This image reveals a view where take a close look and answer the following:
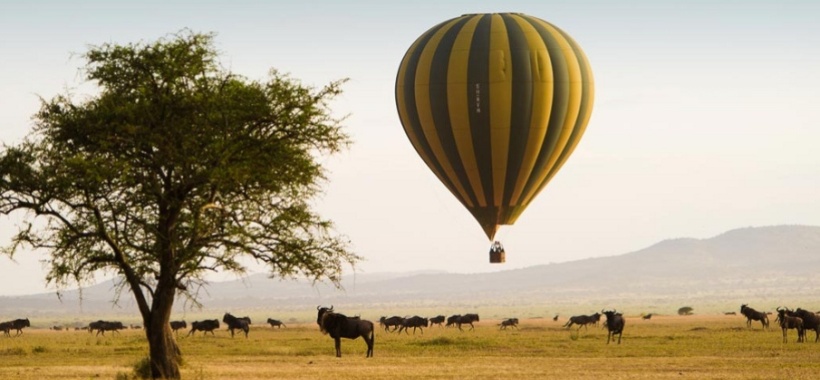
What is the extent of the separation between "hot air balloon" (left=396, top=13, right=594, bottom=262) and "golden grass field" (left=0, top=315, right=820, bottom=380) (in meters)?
8.55

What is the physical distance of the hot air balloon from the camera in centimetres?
6188

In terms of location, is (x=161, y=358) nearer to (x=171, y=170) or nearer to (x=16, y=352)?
(x=171, y=170)

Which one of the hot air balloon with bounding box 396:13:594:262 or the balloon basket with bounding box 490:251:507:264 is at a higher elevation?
the hot air balloon with bounding box 396:13:594:262

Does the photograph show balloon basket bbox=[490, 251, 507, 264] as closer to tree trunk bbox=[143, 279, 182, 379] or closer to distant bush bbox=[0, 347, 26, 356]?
distant bush bbox=[0, 347, 26, 356]

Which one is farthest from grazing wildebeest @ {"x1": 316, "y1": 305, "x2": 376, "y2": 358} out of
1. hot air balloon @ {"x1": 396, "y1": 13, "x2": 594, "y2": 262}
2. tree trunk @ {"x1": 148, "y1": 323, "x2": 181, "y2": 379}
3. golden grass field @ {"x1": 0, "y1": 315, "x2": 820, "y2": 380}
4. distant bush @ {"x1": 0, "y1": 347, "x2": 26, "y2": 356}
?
distant bush @ {"x1": 0, "y1": 347, "x2": 26, "y2": 356}

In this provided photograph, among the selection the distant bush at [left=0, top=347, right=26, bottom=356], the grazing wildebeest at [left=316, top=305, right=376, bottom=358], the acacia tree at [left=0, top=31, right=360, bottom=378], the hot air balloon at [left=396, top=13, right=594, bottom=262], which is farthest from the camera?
the hot air balloon at [left=396, top=13, right=594, bottom=262]

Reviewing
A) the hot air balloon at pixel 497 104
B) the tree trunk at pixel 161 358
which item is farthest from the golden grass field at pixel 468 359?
the hot air balloon at pixel 497 104

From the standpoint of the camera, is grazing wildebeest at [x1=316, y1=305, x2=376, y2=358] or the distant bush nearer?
grazing wildebeest at [x1=316, y1=305, x2=376, y2=358]

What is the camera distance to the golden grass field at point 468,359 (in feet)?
131

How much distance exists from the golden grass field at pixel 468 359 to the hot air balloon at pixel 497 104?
28.1ft

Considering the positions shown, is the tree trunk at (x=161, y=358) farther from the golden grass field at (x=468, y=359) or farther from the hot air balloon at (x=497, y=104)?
the hot air balloon at (x=497, y=104)

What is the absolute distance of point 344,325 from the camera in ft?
172

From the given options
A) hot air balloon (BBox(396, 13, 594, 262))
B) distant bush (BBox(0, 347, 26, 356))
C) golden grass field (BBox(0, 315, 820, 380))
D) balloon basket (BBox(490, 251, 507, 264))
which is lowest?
golden grass field (BBox(0, 315, 820, 380))

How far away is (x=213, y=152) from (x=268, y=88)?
2647 millimetres
